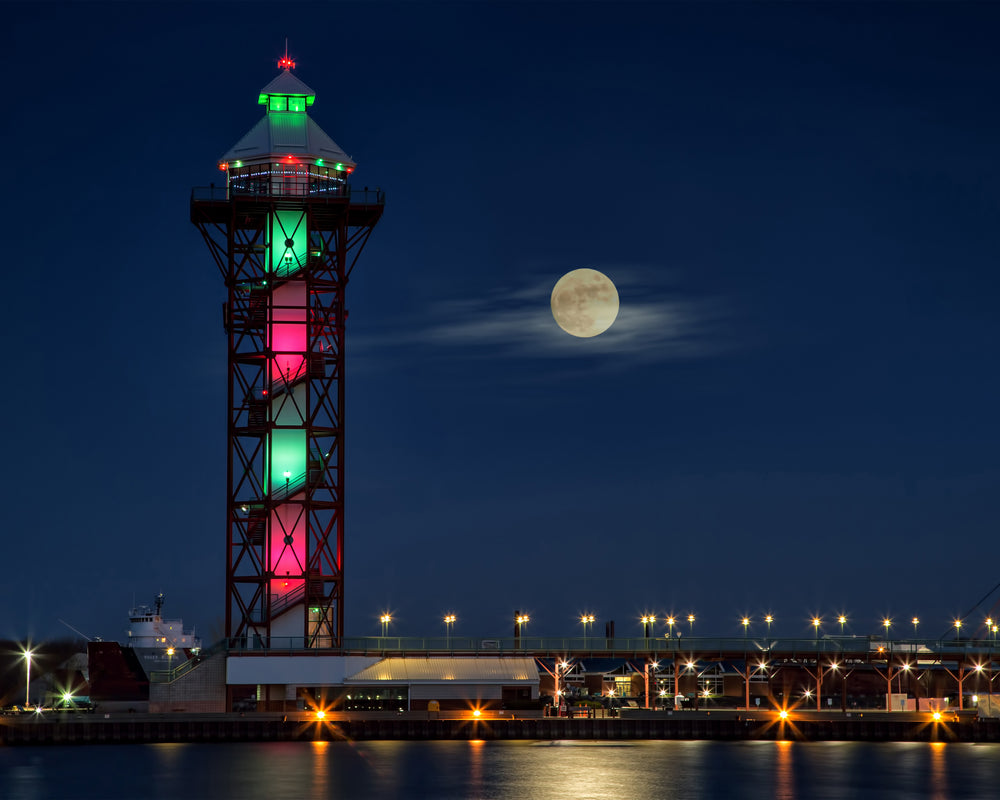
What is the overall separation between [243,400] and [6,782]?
38.0 m

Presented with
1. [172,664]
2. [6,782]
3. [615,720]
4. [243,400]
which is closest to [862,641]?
[615,720]

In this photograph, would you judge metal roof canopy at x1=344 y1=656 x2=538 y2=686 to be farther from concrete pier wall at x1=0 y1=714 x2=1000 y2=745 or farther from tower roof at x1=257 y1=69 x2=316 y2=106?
tower roof at x1=257 y1=69 x2=316 y2=106

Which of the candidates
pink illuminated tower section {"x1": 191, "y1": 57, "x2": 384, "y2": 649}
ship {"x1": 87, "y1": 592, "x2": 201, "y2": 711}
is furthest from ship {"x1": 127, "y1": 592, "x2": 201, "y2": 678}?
pink illuminated tower section {"x1": 191, "y1": 57, "x2": 384, "y2": 649}

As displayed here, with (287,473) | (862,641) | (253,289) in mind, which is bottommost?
(862,641)

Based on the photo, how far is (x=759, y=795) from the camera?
74.6 m

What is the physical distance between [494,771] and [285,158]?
1980 inches

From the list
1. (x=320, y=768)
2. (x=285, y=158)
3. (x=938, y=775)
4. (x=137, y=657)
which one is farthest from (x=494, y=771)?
(x=137, y=657)

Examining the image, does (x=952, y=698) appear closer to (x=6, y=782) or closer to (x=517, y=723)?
(x=517, y=723)

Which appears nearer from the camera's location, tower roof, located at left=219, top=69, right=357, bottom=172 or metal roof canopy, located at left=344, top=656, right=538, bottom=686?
metal roof canopy, located at left=344, top=656, right=538, bottom=686

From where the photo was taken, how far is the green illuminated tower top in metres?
110

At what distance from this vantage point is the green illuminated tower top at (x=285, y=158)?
4336 inches

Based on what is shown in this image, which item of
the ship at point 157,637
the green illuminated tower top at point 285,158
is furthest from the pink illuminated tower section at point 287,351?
the ship at point 157,637

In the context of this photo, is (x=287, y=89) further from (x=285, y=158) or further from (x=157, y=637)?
(x=157, y=637)

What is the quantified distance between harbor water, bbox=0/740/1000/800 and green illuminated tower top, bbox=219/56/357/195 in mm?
40327
